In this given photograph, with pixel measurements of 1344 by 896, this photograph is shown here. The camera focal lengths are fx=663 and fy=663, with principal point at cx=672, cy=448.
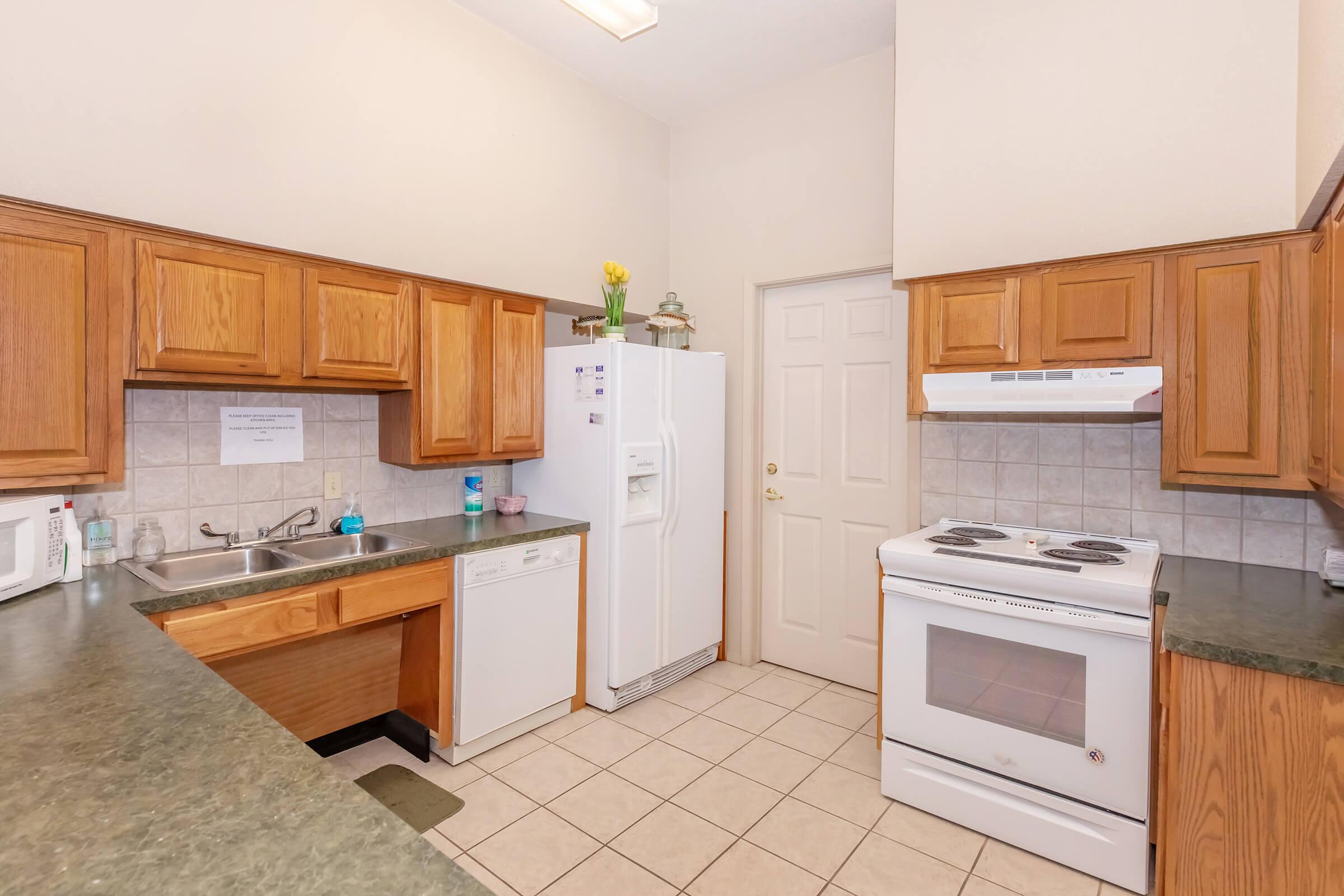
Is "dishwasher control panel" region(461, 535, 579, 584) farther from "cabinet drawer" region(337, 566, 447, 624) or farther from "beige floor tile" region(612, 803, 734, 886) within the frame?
"beige floor tile" region(612, 803, 734, 886)

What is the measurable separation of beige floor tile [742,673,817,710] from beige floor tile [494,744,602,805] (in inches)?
40.2

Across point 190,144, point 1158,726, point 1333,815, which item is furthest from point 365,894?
point 190,144

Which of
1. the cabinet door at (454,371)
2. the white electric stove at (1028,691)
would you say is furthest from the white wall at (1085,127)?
the cabinet door at (454,371)

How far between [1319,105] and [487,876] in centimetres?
309

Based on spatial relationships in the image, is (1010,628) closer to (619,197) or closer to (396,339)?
(396,339)

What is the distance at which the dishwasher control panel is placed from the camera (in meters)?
2.60

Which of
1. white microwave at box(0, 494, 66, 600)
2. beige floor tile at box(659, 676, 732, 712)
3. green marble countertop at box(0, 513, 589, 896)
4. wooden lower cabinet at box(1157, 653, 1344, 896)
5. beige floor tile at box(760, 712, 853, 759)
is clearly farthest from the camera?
beige floor tile at box(659, 676, 732, 712)

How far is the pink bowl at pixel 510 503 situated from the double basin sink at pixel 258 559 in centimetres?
60

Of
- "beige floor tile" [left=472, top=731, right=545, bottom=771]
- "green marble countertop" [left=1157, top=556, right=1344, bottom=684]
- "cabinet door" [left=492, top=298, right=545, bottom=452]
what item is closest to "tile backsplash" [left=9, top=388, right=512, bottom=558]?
"cabinet door" [left=492, top=298, right=545, bottom=452]

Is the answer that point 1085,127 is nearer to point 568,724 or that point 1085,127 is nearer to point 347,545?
point 568,724

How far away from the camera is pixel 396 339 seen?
2.65 m

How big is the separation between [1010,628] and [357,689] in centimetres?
245

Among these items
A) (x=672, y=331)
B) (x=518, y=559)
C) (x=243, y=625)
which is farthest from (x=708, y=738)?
(x=672, y=331)

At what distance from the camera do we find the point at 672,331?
362 centimetres
